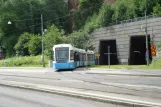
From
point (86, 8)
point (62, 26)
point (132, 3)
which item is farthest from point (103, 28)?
point (62, 26)

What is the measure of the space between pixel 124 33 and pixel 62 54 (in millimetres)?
21343

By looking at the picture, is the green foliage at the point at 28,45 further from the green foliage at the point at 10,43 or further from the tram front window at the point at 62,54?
the tram front window at the point at 62,54

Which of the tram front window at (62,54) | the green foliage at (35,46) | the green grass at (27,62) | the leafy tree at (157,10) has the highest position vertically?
the leafy tree at (157,10)

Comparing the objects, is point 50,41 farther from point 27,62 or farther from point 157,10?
point 157,10

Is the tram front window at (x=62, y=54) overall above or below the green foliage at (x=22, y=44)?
below

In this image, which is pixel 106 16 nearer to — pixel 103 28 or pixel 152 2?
pixel 103 28

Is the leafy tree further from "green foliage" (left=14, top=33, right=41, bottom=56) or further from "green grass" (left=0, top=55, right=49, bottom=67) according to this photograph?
"green foliage" (left=14, top=33, right=41, bottom=56)

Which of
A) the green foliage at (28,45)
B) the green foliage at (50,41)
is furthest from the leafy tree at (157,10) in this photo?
the green foliage at (28,45)

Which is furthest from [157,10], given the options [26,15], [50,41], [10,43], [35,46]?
[26,15]

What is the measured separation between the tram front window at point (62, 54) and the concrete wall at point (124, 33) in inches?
693

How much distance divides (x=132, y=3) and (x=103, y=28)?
9.16 m

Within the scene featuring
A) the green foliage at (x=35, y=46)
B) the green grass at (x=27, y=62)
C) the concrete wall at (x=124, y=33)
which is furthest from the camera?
the green foliage at (x=35, y=46)

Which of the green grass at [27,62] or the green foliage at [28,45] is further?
the green foliage at [28,45]

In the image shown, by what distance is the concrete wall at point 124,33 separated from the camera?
50719 millimetres
